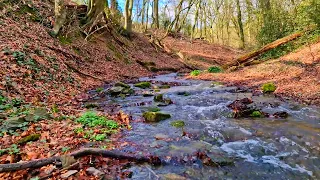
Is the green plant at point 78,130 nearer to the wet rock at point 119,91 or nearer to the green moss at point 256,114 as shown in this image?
the green moss at point 256,114

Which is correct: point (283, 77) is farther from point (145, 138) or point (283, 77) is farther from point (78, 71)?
point (78, 71)

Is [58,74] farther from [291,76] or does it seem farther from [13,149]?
[291,76]

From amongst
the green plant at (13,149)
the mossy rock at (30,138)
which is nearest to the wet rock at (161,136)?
the mossy rock at (30,138)

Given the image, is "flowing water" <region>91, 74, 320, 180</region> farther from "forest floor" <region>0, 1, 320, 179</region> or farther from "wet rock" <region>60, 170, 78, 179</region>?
"wet rock" <region>60, 170, 78, 179</region>

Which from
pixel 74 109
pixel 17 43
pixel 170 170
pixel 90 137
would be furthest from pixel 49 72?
pixel 170 170

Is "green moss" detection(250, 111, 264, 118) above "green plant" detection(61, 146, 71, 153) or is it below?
above

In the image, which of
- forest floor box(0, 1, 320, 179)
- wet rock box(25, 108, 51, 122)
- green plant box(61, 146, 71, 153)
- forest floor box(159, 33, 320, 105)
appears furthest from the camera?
forest floor box(159, 33, 320, 105)

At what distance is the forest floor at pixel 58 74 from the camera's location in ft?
16.9

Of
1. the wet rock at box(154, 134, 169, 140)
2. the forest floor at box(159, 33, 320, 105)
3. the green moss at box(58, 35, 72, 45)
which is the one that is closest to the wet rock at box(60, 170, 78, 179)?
the wet rock at box(154, 134, 169, 140)

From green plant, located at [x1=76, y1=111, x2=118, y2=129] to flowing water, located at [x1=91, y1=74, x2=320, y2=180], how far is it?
0.50 meters

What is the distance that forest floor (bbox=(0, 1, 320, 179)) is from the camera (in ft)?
16.9

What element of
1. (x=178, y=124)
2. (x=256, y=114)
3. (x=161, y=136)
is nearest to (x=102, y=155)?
(x=161, y=136)

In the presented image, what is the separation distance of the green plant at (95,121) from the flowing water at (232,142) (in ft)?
1.65

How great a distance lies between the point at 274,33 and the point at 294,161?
14423mm
